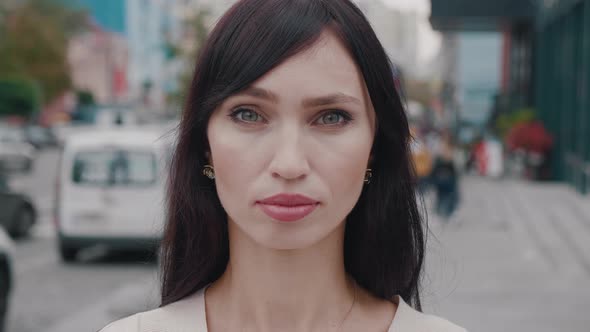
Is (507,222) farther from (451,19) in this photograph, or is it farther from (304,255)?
(304,255)

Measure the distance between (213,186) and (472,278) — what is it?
337 inches

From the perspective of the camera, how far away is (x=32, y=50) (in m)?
69.2

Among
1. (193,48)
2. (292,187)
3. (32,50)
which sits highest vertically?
(32,50)

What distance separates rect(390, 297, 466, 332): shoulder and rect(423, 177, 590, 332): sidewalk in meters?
1.12

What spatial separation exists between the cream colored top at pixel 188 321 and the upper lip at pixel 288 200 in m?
0.33

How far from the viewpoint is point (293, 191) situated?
5.53ft

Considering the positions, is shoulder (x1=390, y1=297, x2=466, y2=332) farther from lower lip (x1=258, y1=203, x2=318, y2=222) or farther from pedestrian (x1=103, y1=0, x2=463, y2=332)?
lower lip (x1=258, y1=203, x2=318, y2=222)

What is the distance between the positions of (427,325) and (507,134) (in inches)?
989

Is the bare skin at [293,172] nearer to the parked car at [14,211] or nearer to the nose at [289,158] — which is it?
the nose at [289,158]

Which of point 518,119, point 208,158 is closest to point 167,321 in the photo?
point 208,158

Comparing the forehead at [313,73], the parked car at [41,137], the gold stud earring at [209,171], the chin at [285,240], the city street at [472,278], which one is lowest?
the parked car at [41,137]

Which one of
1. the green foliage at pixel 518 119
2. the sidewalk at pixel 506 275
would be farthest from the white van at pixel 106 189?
the green foliage at pixel 518 119

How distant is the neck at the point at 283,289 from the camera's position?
186cm

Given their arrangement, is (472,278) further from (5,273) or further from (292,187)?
(292,187)
